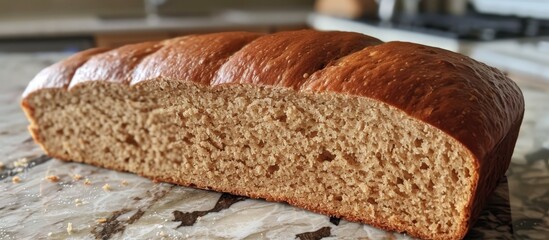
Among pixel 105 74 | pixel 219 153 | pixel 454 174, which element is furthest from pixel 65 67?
pixel 454 174

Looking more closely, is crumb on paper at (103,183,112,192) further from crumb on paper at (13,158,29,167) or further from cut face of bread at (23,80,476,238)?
crumb on paper at (13,158,29,167)

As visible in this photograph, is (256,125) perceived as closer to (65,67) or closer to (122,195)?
(122,195)

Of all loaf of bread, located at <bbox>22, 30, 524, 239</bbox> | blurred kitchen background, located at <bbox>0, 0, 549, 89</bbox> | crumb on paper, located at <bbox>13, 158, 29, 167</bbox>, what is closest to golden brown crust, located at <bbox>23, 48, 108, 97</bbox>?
loaf of bread, located at <bbox>22, 30, 524, 239</bbox>

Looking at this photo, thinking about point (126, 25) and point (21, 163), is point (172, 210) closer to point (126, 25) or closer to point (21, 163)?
point (21, 163)

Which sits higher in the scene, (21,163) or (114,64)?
(114,64)

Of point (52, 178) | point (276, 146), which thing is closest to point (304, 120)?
point (276, 146)
